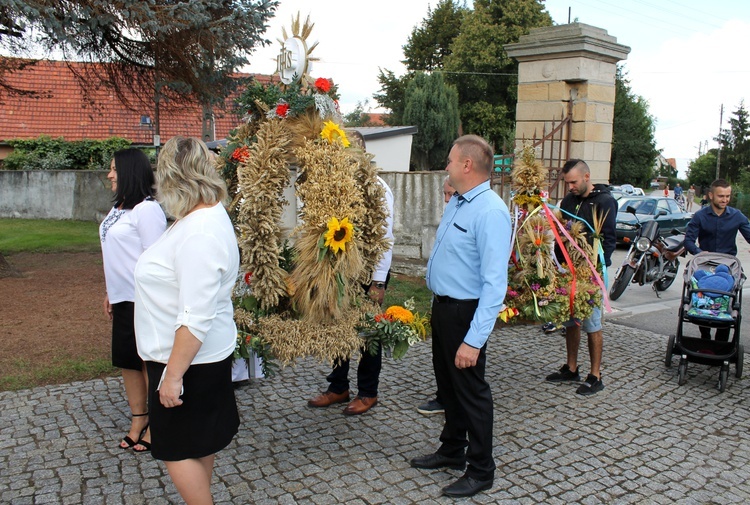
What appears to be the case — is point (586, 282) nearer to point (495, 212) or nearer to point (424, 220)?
point (495, 212)

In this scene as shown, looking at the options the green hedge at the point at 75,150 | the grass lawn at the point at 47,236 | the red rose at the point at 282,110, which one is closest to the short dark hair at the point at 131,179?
the red rose at the point at 282,110

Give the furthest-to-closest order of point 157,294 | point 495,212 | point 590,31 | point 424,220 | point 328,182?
point 424,220, point 590,31, point 328,182, point 495,212, point 157,294

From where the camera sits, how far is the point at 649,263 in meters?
10.6

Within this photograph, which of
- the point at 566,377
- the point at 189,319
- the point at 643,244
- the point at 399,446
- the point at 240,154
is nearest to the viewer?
the point at 189,319

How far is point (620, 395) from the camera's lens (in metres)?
5.47

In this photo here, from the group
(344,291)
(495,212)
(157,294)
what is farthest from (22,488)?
(495,212)

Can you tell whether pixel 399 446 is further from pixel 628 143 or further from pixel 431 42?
pixel 628 143

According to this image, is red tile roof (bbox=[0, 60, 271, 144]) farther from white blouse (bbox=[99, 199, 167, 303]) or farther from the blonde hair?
the blonde hair

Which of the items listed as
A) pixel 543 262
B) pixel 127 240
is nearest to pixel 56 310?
pixel 127 240

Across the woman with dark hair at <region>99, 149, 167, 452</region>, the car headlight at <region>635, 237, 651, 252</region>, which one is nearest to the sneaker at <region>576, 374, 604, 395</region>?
the woman with dark hair at <region>99, 149, 167, 452</region>

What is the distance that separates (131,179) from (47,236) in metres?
10.8

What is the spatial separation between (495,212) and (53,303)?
6.46 metres

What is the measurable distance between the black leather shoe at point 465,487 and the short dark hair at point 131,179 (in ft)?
8.65

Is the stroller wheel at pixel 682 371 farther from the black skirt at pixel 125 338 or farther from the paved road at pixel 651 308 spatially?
the black skirt at pixel 125 338
